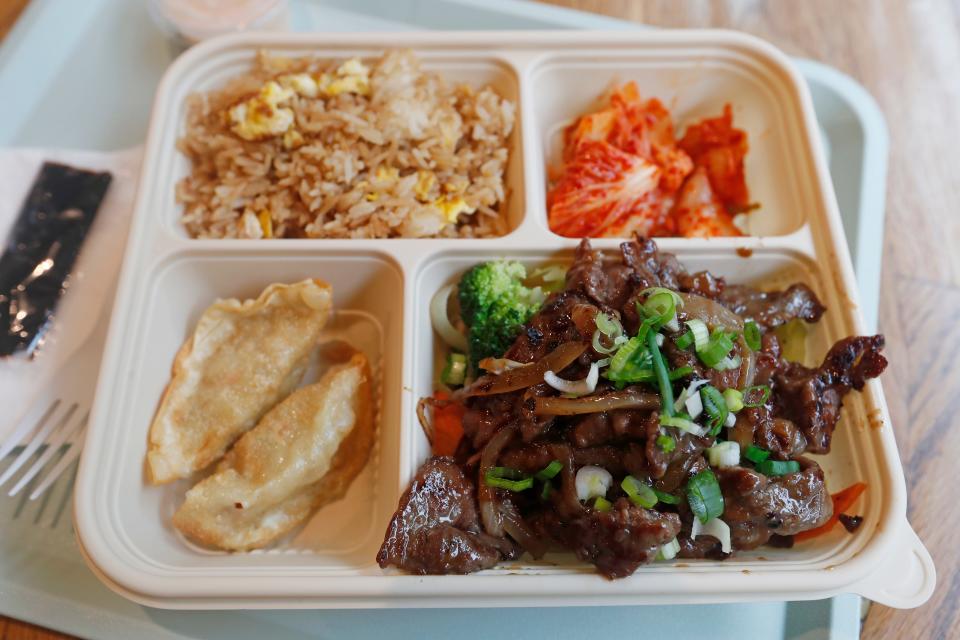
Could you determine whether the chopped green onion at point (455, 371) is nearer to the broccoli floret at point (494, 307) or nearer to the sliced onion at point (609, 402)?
the broccoli floret at point (494, 307)

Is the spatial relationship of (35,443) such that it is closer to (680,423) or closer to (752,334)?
(680,423)

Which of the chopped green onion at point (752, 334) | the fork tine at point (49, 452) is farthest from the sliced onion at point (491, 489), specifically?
the fork tine at point (49, 452)

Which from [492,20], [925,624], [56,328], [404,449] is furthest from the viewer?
[492,20]

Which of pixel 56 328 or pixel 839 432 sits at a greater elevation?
pixel 839 432

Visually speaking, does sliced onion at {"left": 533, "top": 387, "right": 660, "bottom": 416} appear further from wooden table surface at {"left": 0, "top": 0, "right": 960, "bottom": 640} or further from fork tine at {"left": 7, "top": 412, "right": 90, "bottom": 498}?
fork tine at {"left": 7, "top": 412, "right": 90, "bottom": 498}

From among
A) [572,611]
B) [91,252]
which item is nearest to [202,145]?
[91,252]

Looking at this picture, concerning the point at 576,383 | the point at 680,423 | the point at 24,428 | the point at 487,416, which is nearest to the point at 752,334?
the point at 680,423

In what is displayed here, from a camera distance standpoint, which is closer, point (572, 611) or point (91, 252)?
point (572, 611)

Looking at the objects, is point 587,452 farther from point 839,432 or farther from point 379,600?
point 839,432
